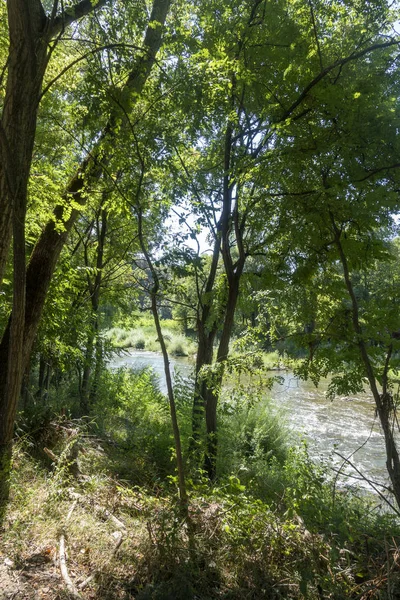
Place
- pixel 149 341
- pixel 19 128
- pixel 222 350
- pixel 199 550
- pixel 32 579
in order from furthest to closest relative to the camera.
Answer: pixel 149 341
pixel 222 350
pixel 19 128
pixel 199 550
pixel 32 579

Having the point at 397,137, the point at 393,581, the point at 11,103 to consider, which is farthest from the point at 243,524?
the point at 11,103

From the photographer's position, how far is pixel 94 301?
9000mm

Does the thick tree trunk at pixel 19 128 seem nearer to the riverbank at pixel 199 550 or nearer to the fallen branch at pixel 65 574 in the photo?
the riverbank at pixel 199 550

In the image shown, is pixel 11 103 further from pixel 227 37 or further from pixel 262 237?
pixel 262 237

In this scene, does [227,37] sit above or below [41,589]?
above

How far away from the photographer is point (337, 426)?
10.1 metres

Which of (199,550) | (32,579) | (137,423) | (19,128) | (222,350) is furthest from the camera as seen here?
(137,423)

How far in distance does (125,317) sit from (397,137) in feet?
25.5

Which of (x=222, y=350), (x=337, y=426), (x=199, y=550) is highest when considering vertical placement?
(x=222, y=350)

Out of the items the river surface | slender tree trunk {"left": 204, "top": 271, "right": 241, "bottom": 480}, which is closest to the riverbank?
slender tree trunk {"left": 204, "top": 271, "right": 241, "bottom": 480}

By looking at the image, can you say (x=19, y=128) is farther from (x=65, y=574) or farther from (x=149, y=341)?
(x=149, y=341)

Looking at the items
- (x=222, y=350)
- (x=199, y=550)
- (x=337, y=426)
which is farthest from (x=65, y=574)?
(x=337, y=426)

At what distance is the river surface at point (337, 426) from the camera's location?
7.45 metres

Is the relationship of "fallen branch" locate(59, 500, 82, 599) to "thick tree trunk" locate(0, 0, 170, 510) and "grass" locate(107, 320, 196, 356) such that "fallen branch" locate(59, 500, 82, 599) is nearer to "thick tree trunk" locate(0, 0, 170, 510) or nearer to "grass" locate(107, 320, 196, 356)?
"thick tree trunk" locate(0, 0, 170, 510)
